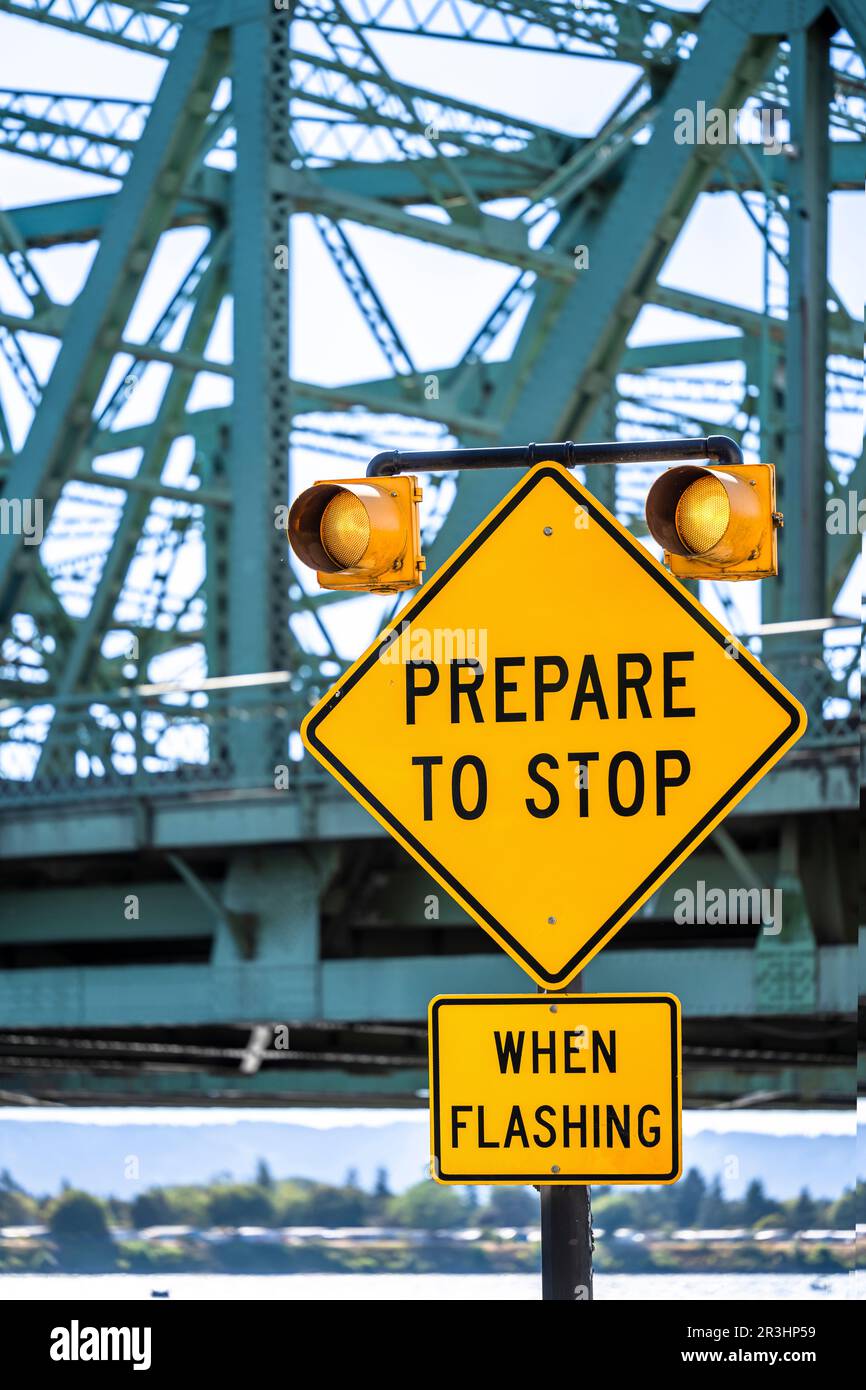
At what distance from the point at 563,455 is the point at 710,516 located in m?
0.51

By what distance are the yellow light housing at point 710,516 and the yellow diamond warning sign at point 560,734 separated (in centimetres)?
17

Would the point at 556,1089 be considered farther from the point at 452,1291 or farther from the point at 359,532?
the point at 452,1291

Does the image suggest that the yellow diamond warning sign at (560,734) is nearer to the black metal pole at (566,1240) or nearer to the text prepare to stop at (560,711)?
the text prepare to stop at (560,711)

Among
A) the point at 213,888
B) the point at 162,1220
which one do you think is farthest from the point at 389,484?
the point at 162,1220

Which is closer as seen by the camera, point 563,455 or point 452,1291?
point 563,455

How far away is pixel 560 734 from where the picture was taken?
21.1 ft

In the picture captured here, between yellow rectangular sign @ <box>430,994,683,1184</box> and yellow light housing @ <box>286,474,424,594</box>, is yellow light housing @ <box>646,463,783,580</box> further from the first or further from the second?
yellow rectangular sign @ <box>430,994,683,1184</box>

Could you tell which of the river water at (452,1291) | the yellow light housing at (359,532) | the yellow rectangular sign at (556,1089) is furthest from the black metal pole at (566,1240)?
the yellow light housing at (359,532)

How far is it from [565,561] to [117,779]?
1335 cm

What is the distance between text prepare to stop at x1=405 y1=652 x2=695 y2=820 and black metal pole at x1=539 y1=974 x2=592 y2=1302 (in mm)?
536

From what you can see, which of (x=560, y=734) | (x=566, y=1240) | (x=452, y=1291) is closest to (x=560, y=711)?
(x=560, y=734)

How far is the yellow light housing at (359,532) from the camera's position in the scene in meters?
6.95
